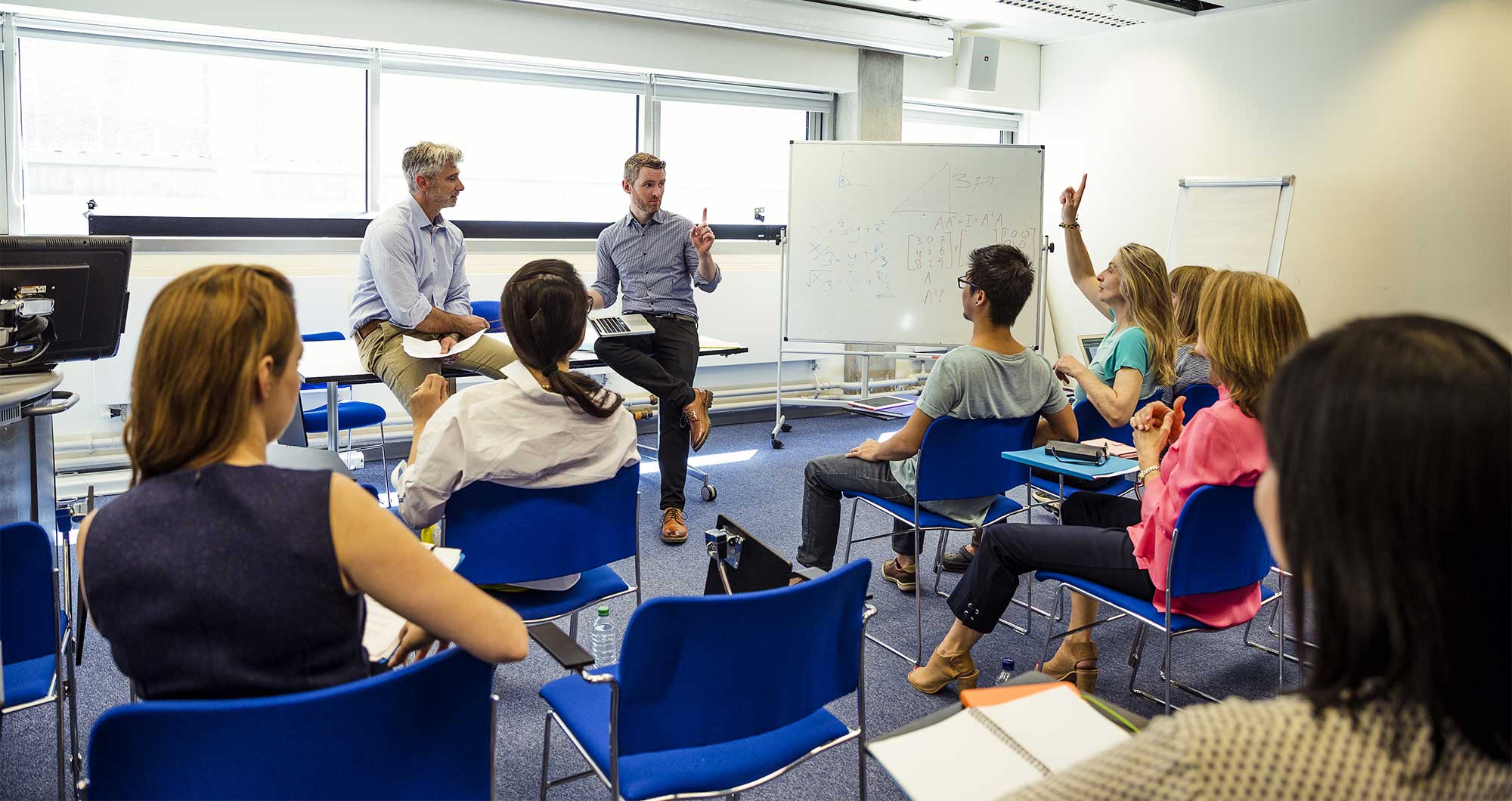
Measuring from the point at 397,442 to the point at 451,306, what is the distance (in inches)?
60.0

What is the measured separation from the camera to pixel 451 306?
4312 millimetres

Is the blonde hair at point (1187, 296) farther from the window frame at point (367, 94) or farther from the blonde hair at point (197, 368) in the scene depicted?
the window frame at point (367, 94)

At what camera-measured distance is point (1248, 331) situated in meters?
2.32

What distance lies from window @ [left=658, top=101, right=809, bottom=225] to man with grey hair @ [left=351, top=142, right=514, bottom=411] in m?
2.58

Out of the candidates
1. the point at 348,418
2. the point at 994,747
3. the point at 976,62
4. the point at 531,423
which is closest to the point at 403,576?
the point at 994,747

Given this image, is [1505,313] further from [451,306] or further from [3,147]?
[3,147]

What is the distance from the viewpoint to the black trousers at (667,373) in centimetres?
441

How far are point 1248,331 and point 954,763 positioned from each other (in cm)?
153

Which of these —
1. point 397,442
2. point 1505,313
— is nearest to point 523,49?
point 397,442

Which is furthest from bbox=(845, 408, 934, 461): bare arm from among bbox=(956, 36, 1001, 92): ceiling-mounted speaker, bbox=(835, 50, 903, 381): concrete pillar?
bbox=(956, 36, 1001, 92): ceiling-mounted speaker

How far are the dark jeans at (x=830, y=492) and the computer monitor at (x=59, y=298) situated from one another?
209cm

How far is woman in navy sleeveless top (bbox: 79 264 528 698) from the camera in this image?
1.19 metres

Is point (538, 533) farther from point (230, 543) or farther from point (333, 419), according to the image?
point (333, 419)

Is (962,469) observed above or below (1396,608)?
below
